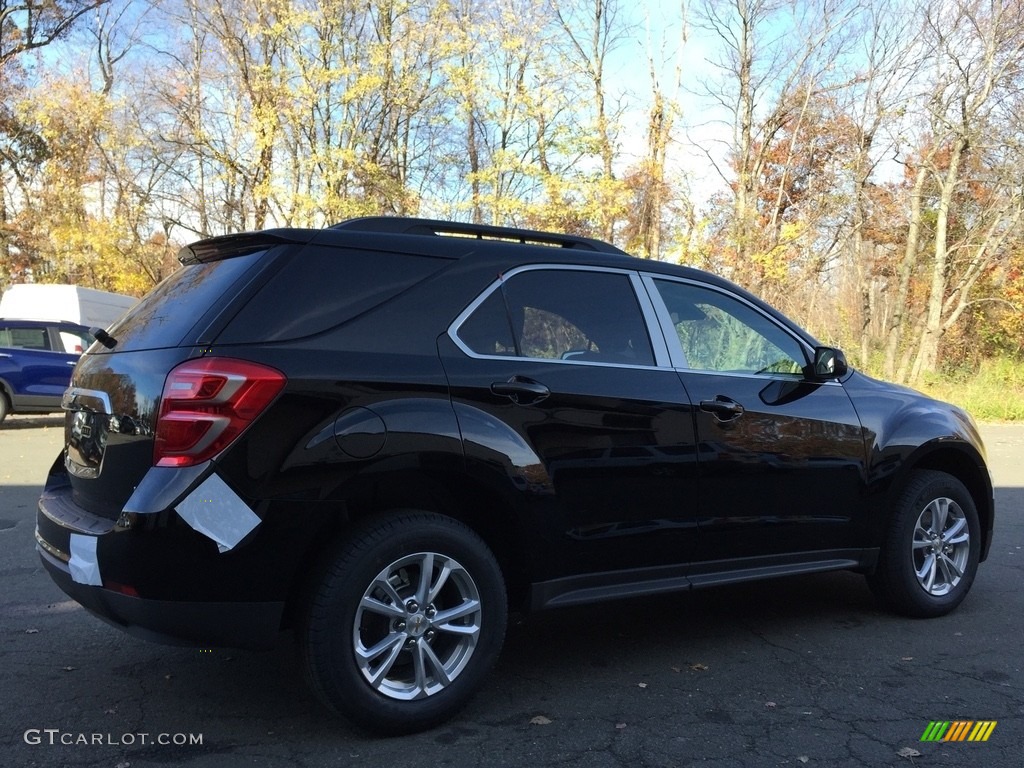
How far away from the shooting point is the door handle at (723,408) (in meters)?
3.90

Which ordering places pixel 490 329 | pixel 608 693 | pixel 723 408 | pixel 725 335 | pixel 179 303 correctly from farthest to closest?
1. pixel 725 335
2. pixel 723 408
3. pixel 608 693
4. pixel 490 329
5. pixel 179 303

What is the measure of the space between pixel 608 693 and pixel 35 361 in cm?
1350

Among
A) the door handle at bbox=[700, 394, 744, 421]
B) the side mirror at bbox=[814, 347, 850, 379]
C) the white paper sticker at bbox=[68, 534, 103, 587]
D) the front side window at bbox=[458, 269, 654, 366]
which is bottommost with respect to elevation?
the white paper sticker at bbox=[68, 534, 103, 587]

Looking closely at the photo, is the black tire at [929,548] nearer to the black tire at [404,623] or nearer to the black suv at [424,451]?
the black suv at [424,451]

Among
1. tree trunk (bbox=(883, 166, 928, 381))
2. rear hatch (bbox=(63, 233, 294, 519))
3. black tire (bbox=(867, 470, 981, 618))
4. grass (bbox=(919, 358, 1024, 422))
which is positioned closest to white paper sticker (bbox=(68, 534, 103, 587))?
rear hatch (bbox=(63, 233, 294, 519))

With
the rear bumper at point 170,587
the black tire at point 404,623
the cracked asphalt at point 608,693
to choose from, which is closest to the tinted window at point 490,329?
the black tire at point 404,623

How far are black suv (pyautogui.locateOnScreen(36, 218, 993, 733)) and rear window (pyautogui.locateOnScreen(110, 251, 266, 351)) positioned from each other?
18 mm

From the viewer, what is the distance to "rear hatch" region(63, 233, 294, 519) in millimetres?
2977

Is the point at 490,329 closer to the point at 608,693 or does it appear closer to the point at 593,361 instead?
the point at 593,361

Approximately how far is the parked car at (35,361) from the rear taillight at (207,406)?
41.9ft

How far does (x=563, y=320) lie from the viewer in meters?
3.80

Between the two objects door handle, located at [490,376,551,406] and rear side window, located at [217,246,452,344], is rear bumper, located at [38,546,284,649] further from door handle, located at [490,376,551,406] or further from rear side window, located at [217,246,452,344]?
door handle, located at [490,376,551,406]

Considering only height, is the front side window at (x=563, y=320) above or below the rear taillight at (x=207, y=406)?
above

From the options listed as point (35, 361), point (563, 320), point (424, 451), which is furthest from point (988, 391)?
point (424, 451)
